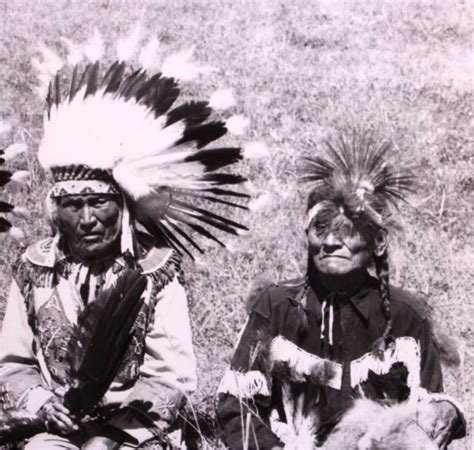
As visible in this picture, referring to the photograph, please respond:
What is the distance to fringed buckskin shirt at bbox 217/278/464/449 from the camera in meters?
3.54

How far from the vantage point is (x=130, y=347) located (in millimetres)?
3564

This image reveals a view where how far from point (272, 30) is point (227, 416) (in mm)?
7312

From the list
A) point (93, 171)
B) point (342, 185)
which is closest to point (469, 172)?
point (342, 185)

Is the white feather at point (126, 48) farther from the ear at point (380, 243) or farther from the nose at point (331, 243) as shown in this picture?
the ear at point (380, 243)

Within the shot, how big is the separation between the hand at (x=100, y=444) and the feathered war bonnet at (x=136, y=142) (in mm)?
716

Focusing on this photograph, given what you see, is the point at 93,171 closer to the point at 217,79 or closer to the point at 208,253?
the point at 208,253

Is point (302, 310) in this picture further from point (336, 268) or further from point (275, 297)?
point (336, 268)

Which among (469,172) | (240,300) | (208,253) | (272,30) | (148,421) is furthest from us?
(272,30)

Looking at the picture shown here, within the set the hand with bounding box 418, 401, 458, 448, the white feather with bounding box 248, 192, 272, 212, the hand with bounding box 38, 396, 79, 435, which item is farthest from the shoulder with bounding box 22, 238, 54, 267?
the white feather with bounding box 248, 192, 272, 212

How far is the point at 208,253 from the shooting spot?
580 centimetres

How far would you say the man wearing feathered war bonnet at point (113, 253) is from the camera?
3430 millimetres

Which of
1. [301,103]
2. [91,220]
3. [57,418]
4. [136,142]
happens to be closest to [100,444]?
[57,418]

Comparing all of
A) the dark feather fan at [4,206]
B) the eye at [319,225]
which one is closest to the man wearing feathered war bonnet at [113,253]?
the dark feather fan at [4,206]

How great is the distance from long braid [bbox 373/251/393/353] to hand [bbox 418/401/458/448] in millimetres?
297
